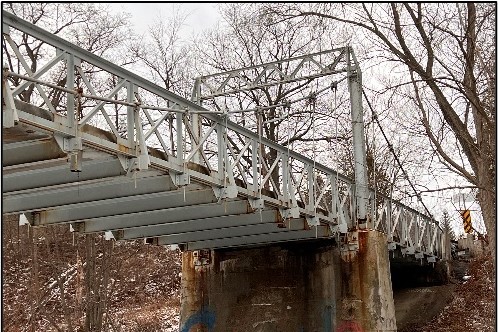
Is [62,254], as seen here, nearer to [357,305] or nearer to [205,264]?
[205,264]

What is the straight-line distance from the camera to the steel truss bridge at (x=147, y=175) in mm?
8375

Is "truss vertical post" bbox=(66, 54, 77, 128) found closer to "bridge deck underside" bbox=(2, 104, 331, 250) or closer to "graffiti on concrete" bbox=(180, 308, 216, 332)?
"bridge deck underside" bbox=(2, 104, 331, 250)

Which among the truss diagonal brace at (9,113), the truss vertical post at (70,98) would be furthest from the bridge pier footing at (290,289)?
the truss diagonal brace at (9,113)

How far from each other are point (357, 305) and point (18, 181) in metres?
8.84

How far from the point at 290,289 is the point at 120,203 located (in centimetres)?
640

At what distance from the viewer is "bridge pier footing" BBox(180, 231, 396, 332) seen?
635 inches

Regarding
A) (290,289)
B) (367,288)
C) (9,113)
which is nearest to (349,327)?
(367,288)

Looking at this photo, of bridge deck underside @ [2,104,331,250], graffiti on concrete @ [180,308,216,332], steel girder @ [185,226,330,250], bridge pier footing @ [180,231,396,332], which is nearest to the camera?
bridge deck underside @ [2,104,331,250]

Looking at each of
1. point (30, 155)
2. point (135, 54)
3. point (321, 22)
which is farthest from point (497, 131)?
point (135, 54)

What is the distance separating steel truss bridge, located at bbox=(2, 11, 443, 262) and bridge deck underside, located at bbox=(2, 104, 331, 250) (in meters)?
0.02

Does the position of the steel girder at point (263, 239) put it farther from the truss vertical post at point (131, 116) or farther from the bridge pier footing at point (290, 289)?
the truss vertical post at point (131, 116)

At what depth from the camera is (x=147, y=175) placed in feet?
35.7

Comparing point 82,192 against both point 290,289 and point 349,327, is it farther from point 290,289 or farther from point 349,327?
point 349,327

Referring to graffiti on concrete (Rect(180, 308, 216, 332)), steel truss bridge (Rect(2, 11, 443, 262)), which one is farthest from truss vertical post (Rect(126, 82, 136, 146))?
graffiti on concrete (Rect(180, 308, 216, 332))
